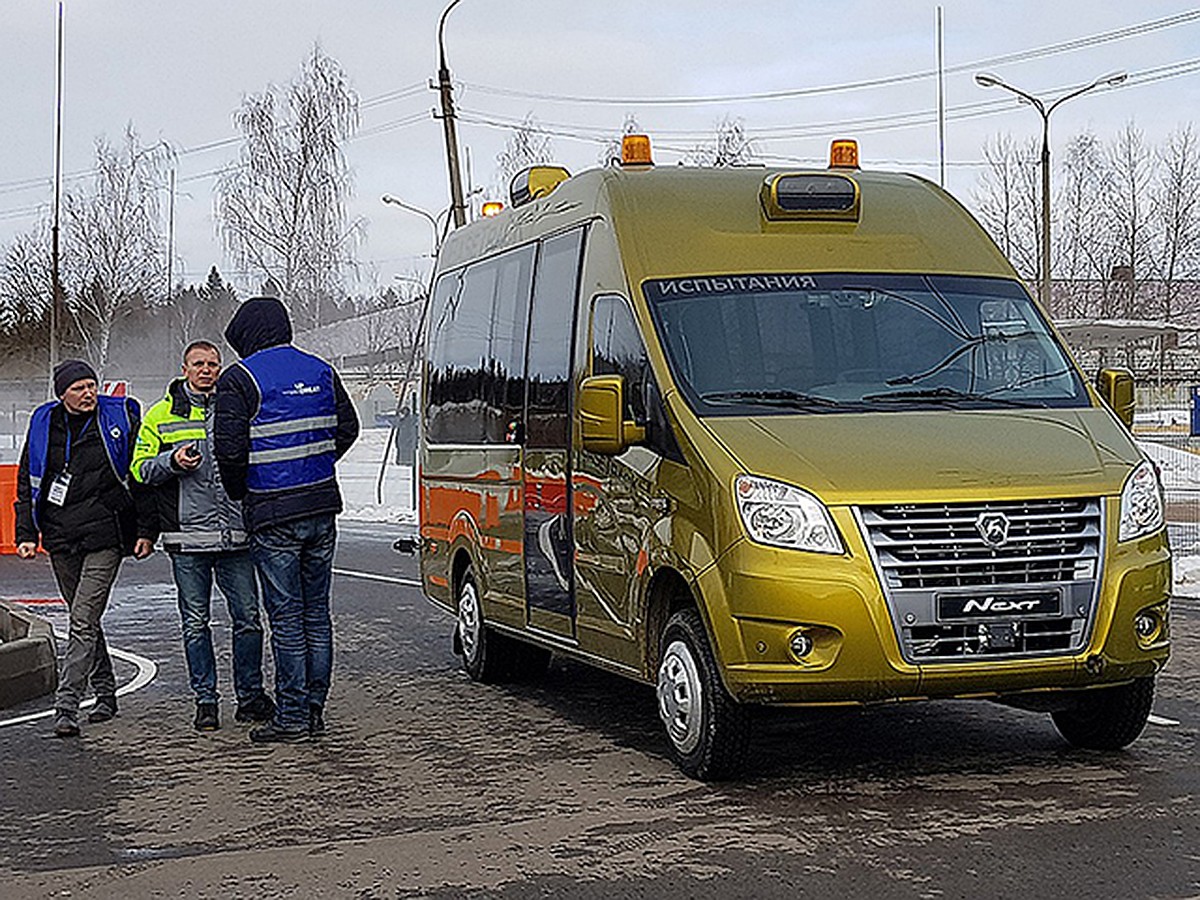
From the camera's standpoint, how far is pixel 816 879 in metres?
6.16

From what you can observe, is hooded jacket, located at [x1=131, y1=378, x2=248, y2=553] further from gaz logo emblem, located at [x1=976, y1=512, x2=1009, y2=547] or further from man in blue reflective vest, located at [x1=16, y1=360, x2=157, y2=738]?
gaz logo emblem, located at [x1=976, y1=512, x2=1009, y2=547]

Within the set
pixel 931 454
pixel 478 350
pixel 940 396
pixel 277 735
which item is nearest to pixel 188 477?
pixel 277 735

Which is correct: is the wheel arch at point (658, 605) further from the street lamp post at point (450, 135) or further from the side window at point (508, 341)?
the street lamp post at point (450, 135)

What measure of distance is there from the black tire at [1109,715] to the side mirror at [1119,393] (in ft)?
4.61

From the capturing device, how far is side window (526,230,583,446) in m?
9.48

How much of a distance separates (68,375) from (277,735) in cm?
231

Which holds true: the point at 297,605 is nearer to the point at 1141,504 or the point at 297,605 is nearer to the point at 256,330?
the point at 256,330

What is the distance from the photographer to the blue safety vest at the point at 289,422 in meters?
9.08

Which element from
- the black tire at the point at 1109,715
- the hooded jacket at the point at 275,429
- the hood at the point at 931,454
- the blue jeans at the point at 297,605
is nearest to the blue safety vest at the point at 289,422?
the hooded jacket at the point at 275,429

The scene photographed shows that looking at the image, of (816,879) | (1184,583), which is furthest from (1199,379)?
(816,879)

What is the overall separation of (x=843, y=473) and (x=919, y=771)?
1.48 meters

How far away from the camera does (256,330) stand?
923 cm

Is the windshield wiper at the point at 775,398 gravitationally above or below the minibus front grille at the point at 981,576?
above

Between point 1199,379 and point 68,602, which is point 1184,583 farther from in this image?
point 1199,379
